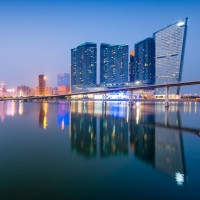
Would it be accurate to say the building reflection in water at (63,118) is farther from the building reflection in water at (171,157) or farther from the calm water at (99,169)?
the building reflection in water at (171,157)

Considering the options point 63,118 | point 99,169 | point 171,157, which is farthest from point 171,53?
point 99,169

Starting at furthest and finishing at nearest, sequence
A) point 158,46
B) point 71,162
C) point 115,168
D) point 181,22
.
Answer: point 158,46 < point 181,22 < point 71,162 < point 115,168

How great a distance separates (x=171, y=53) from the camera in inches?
6993

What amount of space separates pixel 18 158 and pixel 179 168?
8094mm

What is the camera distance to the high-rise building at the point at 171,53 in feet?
551

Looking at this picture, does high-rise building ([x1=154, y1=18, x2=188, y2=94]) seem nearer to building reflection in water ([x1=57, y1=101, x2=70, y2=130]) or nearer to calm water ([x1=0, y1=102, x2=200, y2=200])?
building reflection in water ([x1=57, y1=101, x2=70, y2=130])

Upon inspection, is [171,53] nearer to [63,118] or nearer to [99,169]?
[63,118]

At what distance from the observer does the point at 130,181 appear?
29.5ft

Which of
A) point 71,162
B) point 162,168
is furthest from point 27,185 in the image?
point 162,168

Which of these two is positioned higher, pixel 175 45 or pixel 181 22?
pixel 181 22

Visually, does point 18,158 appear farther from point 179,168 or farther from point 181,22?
point 181,22

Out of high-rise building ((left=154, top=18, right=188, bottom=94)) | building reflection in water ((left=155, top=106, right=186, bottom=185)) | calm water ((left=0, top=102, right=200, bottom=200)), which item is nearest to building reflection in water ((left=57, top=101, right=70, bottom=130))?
calm water ((left=0, top=102, right=200, bottom=200))

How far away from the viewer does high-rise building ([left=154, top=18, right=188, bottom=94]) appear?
551ft

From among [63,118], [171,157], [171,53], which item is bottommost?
[63,118]
